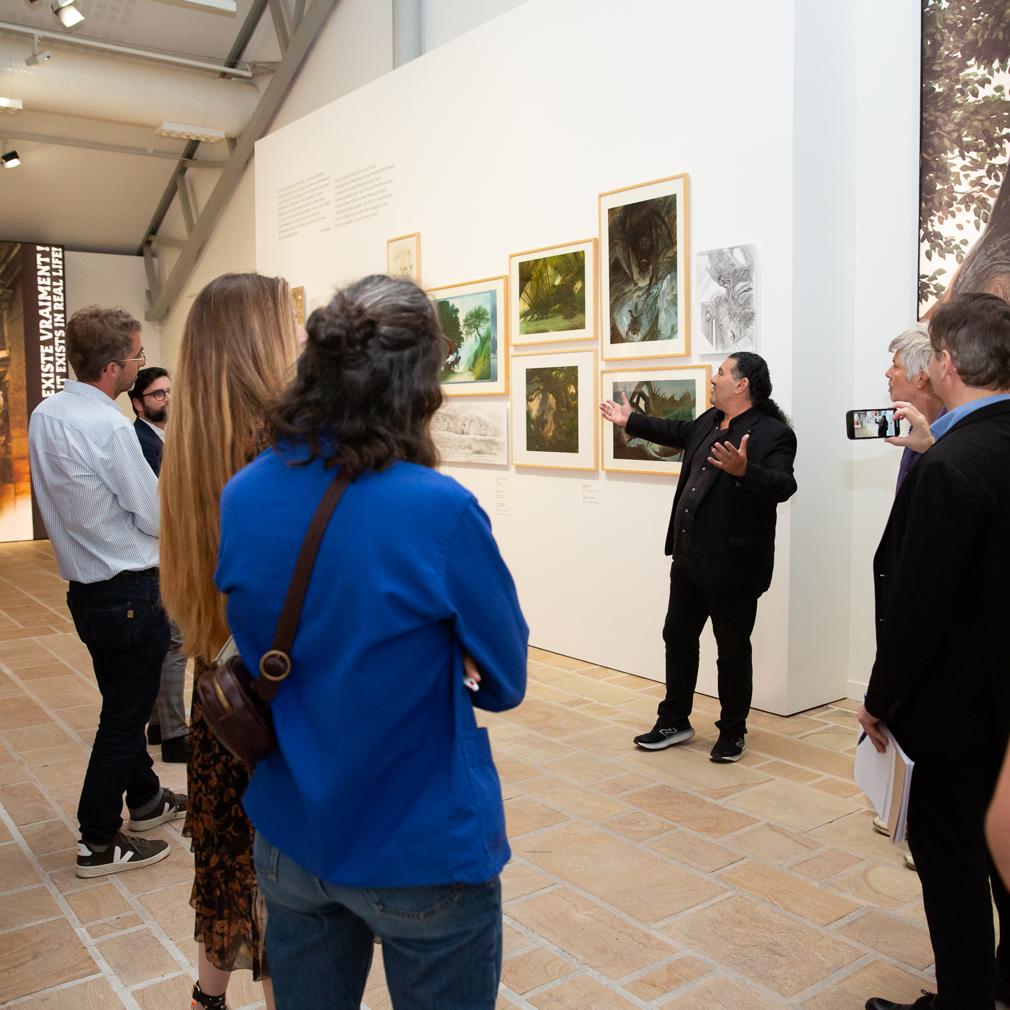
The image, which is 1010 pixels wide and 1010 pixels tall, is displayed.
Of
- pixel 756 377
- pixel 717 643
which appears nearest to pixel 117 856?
pixel 717 643

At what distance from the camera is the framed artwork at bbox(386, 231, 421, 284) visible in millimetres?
8641

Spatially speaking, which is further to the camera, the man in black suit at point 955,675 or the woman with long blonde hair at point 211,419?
the man in black suit at point 955,675

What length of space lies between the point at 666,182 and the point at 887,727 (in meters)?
4.54

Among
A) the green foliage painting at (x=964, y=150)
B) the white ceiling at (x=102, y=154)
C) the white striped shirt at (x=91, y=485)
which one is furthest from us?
the white ceiling at (x=102, y=154)

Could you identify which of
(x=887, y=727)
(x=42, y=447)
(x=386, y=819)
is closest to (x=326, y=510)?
(x=386, y=819)

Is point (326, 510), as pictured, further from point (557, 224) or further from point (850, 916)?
point (557, 224)

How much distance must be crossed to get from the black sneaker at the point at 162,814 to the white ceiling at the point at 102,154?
10.8 meters

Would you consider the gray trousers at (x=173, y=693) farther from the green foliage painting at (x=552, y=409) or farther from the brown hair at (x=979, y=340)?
the brown hair at (x=979, y=340)

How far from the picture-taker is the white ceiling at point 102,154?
41.8ft

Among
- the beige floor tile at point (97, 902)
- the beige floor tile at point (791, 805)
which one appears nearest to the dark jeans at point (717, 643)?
the beige floor tile at point (791, 805)

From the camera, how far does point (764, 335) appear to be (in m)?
5.84

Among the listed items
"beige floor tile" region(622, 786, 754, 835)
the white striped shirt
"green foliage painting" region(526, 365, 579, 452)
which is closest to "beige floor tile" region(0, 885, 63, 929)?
the white striped shirt

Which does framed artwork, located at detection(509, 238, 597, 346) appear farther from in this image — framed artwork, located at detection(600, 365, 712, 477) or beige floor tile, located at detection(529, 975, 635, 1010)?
beige floor tile, located at detection(529, 975, 635, 1010)

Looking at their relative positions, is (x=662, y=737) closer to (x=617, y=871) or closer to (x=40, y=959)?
(x=617, y=871)
